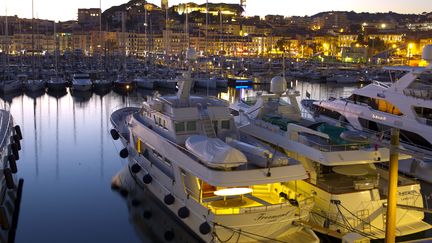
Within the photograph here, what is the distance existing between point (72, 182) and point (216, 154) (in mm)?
7676

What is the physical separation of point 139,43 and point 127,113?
112 metres

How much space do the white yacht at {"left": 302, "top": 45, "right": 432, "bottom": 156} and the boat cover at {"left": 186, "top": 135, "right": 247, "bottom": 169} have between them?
6.58 m

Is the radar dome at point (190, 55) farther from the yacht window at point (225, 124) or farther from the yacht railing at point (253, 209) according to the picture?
the yacht railing at point (253, 209)

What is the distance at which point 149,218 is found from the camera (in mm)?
12727

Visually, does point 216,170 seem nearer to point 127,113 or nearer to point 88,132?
point 127,113

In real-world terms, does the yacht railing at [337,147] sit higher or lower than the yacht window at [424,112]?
lower

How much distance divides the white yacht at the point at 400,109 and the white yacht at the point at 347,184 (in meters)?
3.42

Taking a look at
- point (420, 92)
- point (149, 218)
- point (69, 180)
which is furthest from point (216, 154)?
point (420, 92)

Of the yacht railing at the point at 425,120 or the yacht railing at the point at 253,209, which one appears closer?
the yacht railing at the point at 253,209

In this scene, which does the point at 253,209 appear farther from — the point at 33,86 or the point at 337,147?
the point at 33,86

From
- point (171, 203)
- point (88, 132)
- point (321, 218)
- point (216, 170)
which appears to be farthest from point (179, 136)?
point (88, 132)

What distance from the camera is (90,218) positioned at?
12.9 m

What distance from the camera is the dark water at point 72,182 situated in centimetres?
1209

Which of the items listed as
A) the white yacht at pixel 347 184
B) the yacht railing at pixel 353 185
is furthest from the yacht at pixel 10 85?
the yacht railing at pixel 353 185
